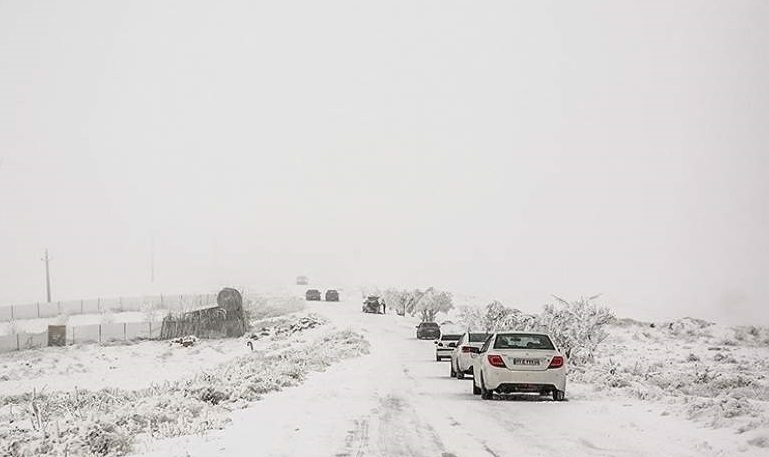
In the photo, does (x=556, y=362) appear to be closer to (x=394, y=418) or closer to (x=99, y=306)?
(x=394, y=418)

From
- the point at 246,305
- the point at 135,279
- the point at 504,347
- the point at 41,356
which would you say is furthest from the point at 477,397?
the point at 135,279

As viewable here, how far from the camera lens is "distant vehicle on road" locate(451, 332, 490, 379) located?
26.8 m

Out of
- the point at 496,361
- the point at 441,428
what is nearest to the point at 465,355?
the point at 496,361

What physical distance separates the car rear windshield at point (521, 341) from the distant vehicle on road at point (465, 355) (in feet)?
20.6

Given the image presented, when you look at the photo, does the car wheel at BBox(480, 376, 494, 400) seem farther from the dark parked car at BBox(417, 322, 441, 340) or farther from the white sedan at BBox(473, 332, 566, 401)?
the dark parked car at BBox(417, 322, 441, 340)

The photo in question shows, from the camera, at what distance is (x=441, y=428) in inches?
541

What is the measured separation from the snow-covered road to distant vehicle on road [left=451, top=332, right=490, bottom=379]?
4177 mm

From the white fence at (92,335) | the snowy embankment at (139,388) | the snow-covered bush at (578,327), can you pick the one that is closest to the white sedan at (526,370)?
the snowy embankment at (139,388)

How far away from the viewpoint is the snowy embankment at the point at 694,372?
48.4 ft

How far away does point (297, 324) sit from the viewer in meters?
72.9

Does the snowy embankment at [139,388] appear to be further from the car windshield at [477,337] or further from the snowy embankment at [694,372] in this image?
the snowy embankment at [694,372]

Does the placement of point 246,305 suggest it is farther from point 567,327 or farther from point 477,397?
point 477,397

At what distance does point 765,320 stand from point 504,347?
51.4 m

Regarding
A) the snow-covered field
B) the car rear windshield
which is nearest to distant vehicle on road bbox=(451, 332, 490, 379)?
the snow-covered field
